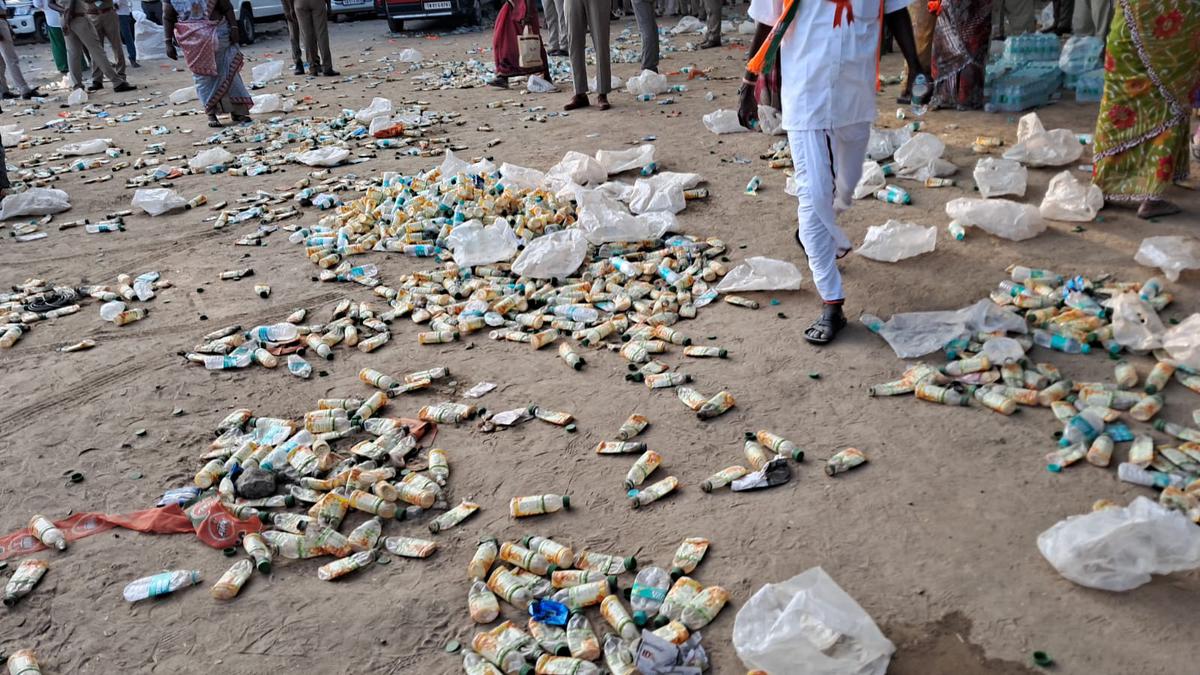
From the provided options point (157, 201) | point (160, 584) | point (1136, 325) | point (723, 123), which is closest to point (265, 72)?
point (157, 201)

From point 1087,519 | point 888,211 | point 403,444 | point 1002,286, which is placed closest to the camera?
point 1087,519

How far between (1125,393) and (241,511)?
337 cm

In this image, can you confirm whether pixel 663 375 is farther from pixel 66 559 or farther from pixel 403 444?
pixel 66 559

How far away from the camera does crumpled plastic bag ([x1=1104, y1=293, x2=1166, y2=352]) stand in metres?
3.64

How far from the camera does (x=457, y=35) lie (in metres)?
16.8

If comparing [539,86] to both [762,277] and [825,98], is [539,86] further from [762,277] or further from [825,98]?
[825,98]

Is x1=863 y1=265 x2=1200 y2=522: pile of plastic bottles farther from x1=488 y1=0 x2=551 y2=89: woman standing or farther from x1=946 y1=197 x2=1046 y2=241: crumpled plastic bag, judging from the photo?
x1=488 y1=0 x2=551 y2=89: woman standing

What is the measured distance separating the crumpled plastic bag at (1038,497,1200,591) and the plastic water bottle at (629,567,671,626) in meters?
1.14

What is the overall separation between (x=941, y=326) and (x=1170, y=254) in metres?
1.31

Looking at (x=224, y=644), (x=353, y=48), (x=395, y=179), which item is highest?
(x=353, y=48)

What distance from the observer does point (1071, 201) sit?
16.5 feet

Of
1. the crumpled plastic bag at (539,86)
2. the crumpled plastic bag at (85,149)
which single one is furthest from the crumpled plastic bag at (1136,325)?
the crumpled plastic bag at (85,149)

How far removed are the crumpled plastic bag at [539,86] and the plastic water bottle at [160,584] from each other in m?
8.51

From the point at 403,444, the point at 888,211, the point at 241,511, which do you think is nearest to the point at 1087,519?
the point at 403,444
